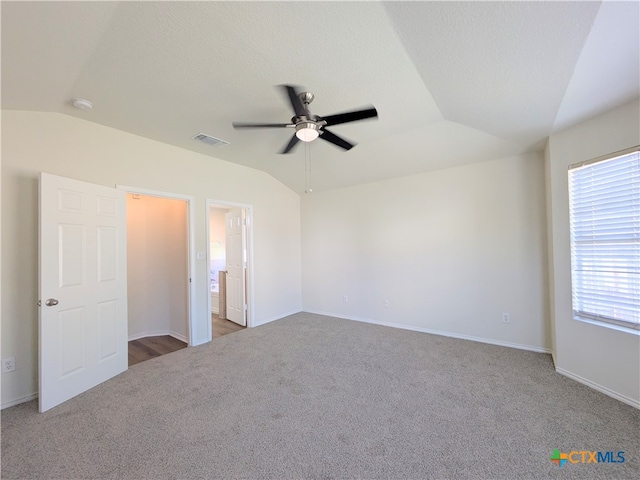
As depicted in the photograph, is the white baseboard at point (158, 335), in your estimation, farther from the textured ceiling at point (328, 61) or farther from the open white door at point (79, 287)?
the textured ceiling at point (328, 61)

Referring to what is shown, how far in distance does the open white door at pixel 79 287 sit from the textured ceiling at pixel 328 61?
87cm

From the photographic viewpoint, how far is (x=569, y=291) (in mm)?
2662

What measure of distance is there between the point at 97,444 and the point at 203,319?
2.02 m

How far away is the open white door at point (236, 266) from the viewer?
4.67 meters

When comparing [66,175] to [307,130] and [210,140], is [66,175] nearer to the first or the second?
[210,140]

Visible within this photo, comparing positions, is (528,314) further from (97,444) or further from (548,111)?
(97,444)

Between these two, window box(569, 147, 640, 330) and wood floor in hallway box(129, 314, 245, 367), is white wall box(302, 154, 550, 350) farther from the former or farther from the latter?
wood floor in hallway box(129, 314, 245, 367)

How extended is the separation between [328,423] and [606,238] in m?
2.96

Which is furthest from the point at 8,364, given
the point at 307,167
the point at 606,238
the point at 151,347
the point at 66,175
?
the point at 606,238

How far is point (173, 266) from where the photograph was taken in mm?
4305

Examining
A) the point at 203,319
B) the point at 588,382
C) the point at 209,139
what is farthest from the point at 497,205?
the point at 203,319

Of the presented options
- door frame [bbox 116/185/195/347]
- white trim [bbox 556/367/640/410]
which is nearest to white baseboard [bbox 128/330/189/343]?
door frame [bbox 116/185/195/347]

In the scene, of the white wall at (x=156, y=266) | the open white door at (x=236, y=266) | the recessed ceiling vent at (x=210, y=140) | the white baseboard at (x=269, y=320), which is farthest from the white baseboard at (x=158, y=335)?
the recessed ceiling vent at (x=210, y=140)

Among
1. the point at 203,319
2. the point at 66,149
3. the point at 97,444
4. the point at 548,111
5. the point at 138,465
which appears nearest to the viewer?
the point at 138,465
